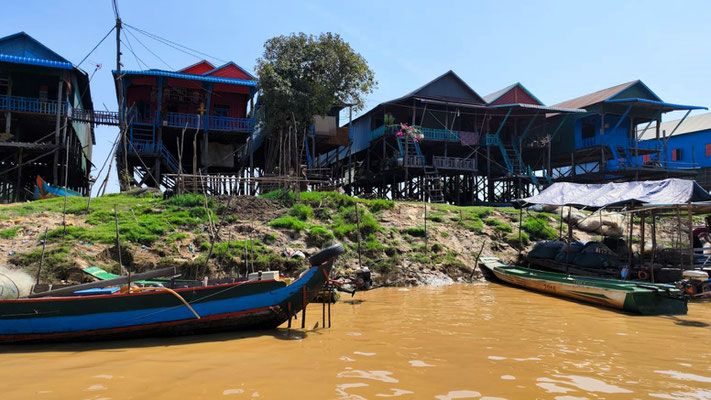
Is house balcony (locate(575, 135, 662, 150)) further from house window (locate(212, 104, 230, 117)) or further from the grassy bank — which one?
house window (locate(212, 104, 230, 117))

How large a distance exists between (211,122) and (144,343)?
1678cm

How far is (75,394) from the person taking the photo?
15.2 ft

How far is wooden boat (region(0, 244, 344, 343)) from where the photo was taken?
22.0ft

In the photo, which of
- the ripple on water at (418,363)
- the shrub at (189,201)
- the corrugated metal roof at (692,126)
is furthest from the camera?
the corrugated metal roof at (692,126)

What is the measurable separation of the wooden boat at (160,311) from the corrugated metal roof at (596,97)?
1009 inches

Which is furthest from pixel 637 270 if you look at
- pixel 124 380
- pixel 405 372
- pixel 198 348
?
pixel 124 380

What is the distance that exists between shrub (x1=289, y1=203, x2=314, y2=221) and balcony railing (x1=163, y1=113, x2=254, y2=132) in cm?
863

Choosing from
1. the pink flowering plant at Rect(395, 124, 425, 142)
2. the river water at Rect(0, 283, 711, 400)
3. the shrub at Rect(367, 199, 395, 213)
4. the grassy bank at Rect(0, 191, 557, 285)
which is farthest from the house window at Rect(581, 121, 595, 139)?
the river water at Rect(0, 283, 711, 400)

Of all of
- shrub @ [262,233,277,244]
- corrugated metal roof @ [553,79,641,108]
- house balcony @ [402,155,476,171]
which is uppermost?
corrugated metal roof @ [553,79,641,108]

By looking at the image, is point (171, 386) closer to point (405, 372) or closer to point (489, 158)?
point (405, 372)

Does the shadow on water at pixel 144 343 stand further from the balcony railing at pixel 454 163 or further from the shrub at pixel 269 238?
the balcony railing at pixel 454 163

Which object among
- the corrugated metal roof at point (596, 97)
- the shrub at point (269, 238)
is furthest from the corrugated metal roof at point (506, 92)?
the shrub at point (269, 238)

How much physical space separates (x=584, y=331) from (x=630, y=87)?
25.0 meters

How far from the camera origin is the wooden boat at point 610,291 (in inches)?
373
